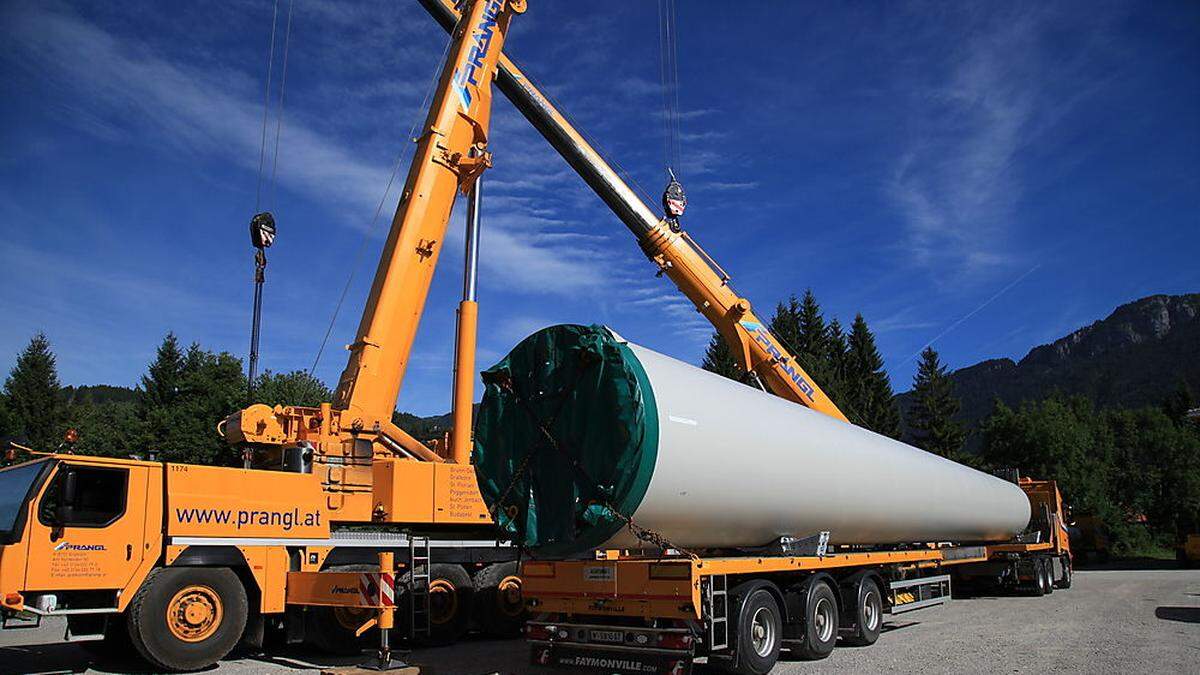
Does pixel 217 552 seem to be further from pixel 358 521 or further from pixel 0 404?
pixel 0 404

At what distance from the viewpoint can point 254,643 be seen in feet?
Result: 32.8

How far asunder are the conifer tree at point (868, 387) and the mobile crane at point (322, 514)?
40.0m

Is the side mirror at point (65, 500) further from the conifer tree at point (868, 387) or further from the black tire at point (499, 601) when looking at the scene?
the conifer tree at point (868, 387)

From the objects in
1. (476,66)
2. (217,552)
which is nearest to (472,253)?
(476,66)

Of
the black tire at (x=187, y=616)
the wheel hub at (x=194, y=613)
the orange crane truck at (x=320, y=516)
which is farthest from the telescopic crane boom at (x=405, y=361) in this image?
the wheel hub at (x=194, y=613)

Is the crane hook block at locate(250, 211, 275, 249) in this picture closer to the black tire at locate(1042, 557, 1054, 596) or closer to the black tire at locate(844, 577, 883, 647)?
the black tire at locate(844, 577, 883, 647)

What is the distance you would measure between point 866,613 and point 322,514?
281 inches

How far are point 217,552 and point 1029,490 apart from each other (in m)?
19.5

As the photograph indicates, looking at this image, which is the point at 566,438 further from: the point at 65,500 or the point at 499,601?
the point at 65,500

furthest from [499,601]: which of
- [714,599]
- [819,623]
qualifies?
[714,599]

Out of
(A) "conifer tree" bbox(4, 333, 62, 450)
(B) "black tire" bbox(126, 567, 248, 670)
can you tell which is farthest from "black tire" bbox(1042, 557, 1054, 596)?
(A) "conifer tree" bbox(4, 333, 62, 450)

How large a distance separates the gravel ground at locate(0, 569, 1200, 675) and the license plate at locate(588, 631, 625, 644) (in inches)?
67.7

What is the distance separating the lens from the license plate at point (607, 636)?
25.2ft

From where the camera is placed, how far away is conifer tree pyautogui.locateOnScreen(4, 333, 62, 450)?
50031 mm
